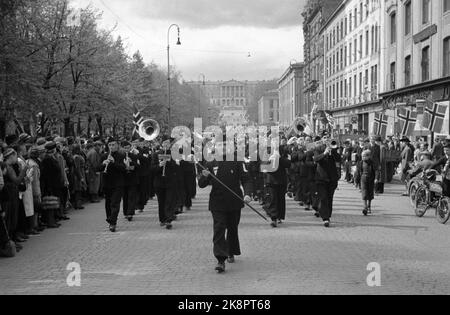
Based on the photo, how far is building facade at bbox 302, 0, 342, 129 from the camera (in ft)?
226

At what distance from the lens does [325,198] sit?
39.8ft

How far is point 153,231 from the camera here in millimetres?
11664

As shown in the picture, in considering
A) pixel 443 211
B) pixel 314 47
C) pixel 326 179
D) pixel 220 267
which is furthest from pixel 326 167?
pixel 314 47

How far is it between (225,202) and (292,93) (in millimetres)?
96057

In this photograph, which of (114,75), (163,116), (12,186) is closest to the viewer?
(12,186)

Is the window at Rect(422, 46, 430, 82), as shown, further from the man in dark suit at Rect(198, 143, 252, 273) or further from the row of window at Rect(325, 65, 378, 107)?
the man in dark suit at Rect(198, 143, 252, 273)

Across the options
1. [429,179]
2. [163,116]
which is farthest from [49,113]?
[163,116]

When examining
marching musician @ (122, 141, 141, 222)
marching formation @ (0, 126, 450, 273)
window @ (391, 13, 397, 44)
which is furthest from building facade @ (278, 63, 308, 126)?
marching musician @ (122, 141, 141, 222)

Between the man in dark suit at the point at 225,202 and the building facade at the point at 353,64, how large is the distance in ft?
101

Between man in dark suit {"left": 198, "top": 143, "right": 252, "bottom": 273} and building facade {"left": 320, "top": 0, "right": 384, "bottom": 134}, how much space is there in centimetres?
3081

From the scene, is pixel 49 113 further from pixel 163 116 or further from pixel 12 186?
pixel 163 116

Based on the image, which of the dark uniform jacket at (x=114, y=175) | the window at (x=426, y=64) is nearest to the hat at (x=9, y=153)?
the dark uniform jacket at (x=114, y=175)

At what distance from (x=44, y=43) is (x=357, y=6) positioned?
1265 inches

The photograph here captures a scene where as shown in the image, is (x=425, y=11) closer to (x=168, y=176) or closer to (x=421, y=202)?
(x=421, y=202)
